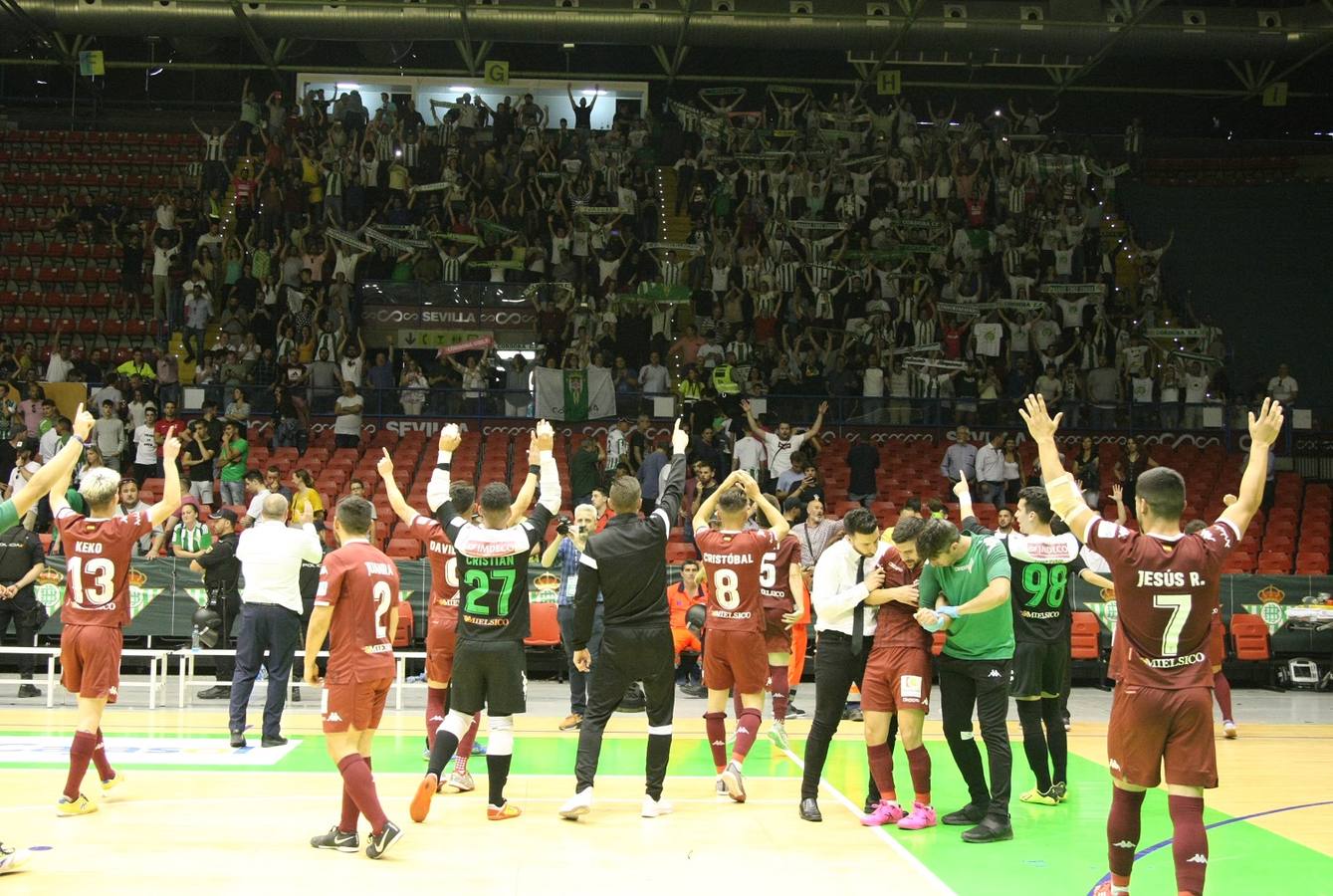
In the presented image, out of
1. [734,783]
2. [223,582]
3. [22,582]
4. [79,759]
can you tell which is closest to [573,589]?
[734,783]

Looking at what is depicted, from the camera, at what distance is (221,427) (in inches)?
758

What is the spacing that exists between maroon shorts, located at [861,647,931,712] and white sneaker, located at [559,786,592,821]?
187 cm

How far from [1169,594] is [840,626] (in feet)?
8.63

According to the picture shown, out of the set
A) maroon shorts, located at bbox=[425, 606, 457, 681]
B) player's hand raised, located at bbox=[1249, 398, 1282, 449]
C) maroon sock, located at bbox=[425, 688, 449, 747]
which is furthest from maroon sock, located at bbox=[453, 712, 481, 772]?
player's hand raised, located at bbox=[1249, 398, 1282, 449]

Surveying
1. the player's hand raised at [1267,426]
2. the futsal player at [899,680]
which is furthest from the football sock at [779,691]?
the player's hand raised at [1267,426]

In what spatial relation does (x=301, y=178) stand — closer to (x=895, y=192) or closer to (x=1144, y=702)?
(x=895, y=192)

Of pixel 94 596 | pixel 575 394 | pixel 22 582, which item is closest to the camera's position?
pixel 94 596

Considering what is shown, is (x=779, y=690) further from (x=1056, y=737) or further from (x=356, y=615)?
(x=356, y=615)

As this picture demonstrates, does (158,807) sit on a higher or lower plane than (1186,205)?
lower

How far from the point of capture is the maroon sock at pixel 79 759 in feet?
25.5

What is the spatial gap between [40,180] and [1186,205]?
88.9ft

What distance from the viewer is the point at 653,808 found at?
A: 8039 mm

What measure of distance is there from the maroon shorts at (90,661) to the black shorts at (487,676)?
2266 millimetres

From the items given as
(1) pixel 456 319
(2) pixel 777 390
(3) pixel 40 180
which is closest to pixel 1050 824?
(2) pixel 777 390
